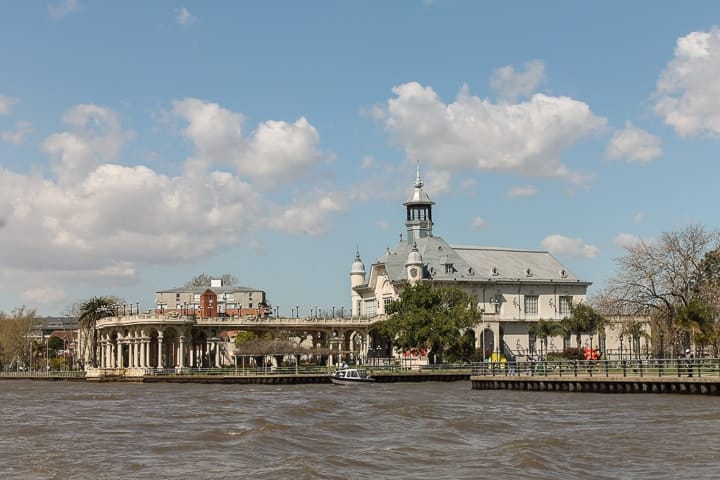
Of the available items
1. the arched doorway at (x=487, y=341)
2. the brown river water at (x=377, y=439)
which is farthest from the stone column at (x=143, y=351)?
the brown river water at (x=377, y=439)

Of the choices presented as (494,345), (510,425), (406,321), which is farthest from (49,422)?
(494,345)

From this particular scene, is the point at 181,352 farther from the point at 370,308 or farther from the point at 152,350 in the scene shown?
the point at 370,308

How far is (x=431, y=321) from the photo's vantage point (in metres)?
120

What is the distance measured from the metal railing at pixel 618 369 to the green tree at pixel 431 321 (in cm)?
2022

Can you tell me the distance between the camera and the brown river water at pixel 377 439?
35875mm

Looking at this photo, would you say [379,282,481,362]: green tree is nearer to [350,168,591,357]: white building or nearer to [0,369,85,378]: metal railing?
[350,168,591,357]: white building

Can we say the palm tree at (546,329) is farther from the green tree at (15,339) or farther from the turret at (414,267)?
the green tree at (15,339)

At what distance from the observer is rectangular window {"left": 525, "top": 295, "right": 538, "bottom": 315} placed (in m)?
152

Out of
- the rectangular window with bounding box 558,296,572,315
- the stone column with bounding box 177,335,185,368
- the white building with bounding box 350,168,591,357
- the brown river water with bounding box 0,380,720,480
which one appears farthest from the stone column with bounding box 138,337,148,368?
the brown river water with bounding box 0,380,720,480

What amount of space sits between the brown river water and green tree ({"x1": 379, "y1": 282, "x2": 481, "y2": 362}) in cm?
4703

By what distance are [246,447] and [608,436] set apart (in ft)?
48.3

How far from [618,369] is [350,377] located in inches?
1393

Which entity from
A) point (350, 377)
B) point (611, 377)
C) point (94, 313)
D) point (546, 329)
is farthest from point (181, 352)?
point (611, 377)

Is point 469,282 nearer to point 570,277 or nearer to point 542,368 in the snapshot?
point 570,277
